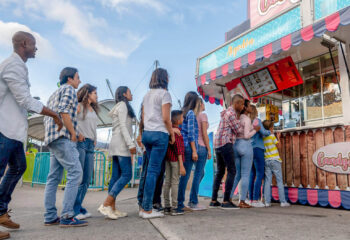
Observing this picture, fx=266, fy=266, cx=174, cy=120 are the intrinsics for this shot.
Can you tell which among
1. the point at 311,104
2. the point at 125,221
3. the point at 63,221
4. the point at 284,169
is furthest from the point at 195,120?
the point at 311,104

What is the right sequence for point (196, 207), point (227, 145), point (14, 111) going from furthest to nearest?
point (227, 145) → point (196, 207) → point (14, 111)

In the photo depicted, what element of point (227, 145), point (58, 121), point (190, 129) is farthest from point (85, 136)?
point (227, 145)

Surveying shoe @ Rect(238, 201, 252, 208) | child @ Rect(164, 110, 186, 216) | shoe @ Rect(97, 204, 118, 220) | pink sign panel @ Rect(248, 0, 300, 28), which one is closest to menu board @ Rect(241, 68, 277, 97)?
pink sign panel @ Rect(248, 0, 300, 28)

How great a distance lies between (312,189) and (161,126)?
3099 mm

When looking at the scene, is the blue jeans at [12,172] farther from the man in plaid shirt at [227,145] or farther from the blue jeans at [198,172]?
the man in plaid shirt at [227,145]

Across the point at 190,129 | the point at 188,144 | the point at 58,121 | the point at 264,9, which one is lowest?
the point at 188,144

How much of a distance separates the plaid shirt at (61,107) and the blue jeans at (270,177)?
3.39 meters

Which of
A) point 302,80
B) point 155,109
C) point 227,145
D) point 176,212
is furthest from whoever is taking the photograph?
point 302,80

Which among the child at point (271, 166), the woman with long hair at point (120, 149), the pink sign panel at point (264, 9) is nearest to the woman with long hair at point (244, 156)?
the child at point (271, 166)

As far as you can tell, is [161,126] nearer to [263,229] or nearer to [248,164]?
[263,229]

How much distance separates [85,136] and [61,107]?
0.65 meters

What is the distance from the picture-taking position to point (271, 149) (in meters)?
4.75

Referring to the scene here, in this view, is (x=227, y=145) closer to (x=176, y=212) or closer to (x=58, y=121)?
(x=176, y=212)

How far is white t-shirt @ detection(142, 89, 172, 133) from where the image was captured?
3150mm
